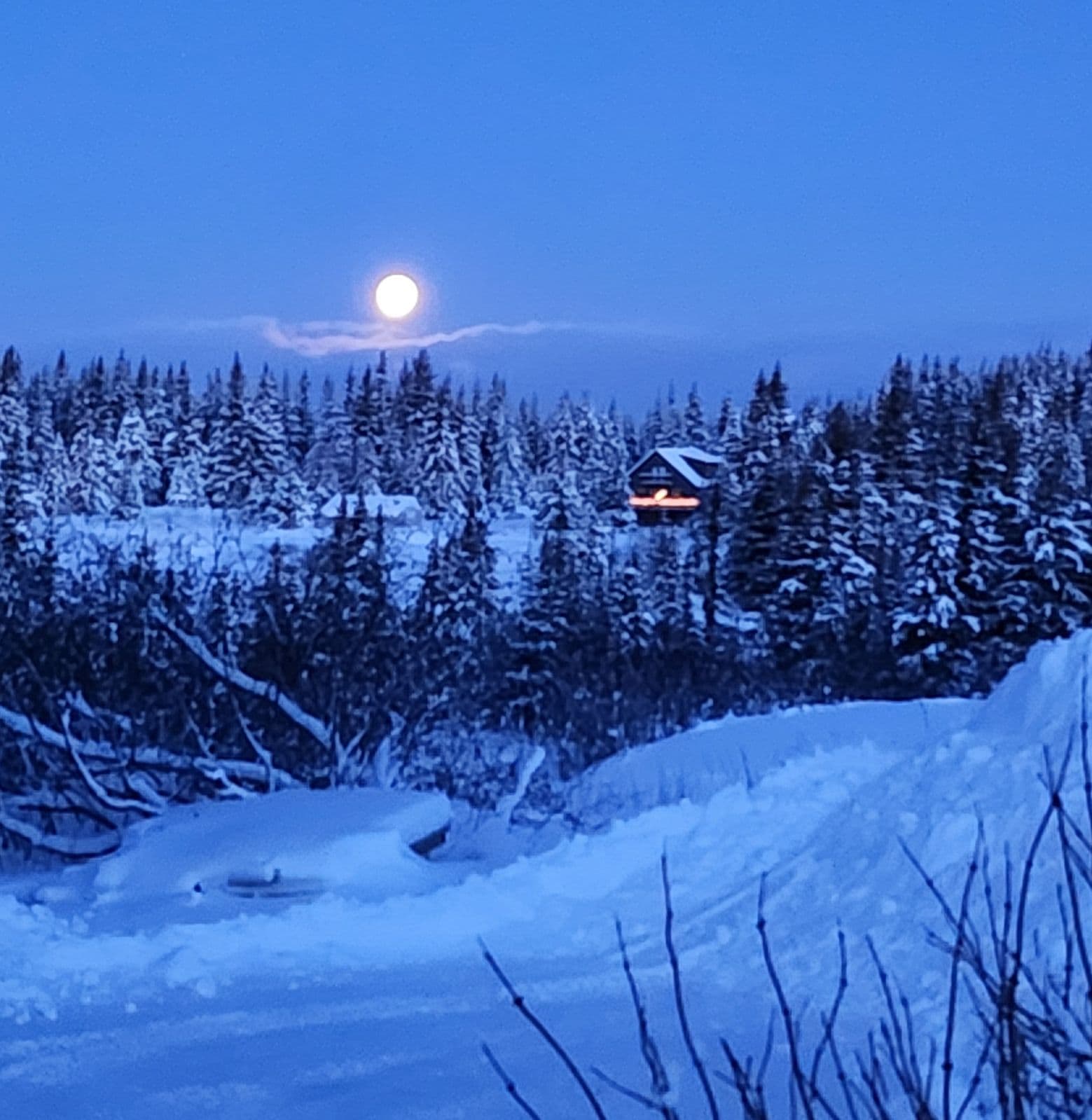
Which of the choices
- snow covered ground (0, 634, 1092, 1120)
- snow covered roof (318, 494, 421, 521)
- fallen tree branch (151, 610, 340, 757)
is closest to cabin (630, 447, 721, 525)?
snow covered roof (318, 494, 421, 521)

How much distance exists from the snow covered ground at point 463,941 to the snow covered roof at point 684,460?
59192 mm

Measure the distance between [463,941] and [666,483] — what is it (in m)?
64.2

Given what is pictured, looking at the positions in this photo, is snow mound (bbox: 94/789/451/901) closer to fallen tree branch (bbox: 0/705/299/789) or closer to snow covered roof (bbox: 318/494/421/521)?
fallen tree branch (bbox: 0/705/299/789)

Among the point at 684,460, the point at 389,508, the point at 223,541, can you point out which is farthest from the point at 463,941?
the point at 684,460

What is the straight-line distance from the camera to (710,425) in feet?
296

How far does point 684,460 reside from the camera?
71.6 meters

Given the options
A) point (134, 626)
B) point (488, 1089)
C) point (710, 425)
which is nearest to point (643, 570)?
point (134, 626)

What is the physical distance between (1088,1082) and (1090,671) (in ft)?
18.4

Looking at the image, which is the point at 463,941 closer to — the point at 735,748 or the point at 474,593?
the point at 735,748

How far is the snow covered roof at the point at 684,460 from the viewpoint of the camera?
7019 centimetres

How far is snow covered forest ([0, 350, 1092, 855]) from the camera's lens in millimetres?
15008

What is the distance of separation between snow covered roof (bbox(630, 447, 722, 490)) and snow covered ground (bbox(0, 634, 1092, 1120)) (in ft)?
194

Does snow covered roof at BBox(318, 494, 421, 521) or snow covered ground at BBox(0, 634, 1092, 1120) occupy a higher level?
snow covered ground at BBox(0, 634, 1092, 1120)

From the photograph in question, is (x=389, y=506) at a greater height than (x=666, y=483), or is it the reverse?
(x=666, y=483)
